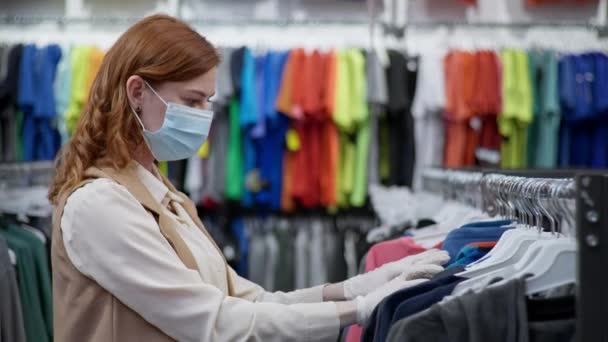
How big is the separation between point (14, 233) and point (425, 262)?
1739 mm

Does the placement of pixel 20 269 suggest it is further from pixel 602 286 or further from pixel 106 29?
pixel 106 29

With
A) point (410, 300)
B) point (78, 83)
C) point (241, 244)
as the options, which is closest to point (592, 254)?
point (410, 300)

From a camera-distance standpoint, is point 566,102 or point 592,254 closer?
point 592,254

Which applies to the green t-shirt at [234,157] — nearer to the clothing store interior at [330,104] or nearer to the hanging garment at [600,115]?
the clothing store interior at [330,104]

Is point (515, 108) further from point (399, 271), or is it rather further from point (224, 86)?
point (399, 271)

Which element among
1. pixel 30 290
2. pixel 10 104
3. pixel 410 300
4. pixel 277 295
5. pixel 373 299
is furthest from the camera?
pixel 10 104

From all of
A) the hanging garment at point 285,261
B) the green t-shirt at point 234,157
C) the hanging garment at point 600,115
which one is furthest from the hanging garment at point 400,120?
the hanging garment at point 600,115

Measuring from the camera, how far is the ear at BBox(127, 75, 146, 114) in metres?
1.78

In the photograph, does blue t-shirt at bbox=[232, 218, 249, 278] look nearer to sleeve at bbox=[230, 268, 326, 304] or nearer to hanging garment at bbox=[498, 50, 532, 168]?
hanging garment at bbox=[498, 50, 532, 168]

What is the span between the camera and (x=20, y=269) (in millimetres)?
2609

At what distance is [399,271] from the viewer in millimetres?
1775

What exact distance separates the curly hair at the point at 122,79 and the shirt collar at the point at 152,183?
0.25ft

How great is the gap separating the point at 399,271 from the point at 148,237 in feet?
1.90

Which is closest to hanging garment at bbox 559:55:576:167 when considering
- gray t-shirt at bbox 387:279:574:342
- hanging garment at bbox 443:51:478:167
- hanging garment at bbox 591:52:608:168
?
hanging garment at bbox 591:52:608:168
